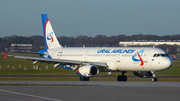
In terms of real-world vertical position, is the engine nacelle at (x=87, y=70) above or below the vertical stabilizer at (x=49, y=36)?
below

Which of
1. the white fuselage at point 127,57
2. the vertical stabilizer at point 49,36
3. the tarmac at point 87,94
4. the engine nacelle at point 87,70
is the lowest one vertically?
the tarmac at point 87,94

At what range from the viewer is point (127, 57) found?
39.1 meters

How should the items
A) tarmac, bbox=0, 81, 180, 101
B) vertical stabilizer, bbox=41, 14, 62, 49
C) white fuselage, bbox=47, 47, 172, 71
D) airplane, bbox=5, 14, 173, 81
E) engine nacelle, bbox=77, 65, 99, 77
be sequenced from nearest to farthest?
tarmac, bbox=0, 81, 180, 101 < white fuselage, bbox=47, 47, 172, 71 < airplane, bbox=5, 14, 173, 81 < engine nacelle, bbox=77, 65, 99, 77 < vertical stabilizer, bbox=41, 14, 62, 49

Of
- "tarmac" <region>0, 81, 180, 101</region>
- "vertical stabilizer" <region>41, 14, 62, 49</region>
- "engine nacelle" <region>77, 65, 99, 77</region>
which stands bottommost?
"tarmac" <region>0, 81, 180, 101</region>

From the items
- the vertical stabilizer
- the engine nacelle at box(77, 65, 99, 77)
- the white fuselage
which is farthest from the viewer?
the vertical stabilizer

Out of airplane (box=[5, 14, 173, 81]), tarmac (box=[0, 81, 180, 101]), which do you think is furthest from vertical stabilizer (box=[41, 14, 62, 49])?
tarmac (box=[0, 81, 180, 101])

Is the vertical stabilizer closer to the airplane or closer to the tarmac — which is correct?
the airplane

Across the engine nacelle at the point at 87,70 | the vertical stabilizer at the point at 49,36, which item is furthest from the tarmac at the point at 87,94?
the vertical stabilizer at the point at 49,36

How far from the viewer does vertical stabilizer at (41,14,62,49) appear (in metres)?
50.3

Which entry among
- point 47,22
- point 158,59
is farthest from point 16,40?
point 158,59

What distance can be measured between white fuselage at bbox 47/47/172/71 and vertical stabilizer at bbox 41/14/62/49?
5.57 meters

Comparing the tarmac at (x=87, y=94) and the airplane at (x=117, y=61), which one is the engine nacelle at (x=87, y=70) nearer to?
the airplane at (x=117, y=61)

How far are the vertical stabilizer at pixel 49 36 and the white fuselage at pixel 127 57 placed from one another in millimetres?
5574

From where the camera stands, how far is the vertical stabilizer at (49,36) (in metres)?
50.3
